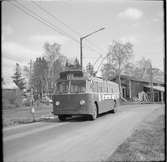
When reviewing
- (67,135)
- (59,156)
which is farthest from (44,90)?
(67,135)

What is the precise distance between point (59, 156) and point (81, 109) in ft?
22.0

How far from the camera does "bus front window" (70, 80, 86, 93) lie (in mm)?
11492

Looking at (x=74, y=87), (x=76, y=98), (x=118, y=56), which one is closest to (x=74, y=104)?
(x=76, y=98)

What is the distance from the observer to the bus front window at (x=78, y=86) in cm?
1149

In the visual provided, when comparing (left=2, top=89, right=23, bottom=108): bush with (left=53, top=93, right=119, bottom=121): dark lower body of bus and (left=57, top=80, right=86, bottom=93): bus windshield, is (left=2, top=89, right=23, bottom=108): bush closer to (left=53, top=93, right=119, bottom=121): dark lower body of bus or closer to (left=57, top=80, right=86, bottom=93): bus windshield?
(left=57, top=80, right=86, bottom=93): bus windshield

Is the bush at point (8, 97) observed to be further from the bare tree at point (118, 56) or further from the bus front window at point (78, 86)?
the bus front window at point (78, 86)

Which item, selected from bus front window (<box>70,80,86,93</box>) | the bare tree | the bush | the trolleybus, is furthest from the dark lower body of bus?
the bare tree

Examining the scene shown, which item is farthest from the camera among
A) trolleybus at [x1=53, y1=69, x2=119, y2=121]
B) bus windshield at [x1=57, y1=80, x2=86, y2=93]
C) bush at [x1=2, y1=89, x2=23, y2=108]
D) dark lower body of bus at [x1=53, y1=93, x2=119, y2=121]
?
dark lower body of bus at [x1=53, y1=93, x2=119, y2=121]

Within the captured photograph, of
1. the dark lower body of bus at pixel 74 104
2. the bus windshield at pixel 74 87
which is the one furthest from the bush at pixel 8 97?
the dark lower body of bus at pixel 74 104

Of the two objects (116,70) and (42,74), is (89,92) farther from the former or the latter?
(42,74)

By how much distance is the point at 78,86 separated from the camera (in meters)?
11.6

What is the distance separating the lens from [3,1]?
3.37 meters

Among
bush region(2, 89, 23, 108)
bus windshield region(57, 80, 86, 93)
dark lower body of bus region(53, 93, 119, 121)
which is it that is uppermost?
bus windshield region(57, 80, 86, 93)

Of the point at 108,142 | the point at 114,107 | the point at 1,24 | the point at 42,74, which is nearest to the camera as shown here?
the point at 1,24
